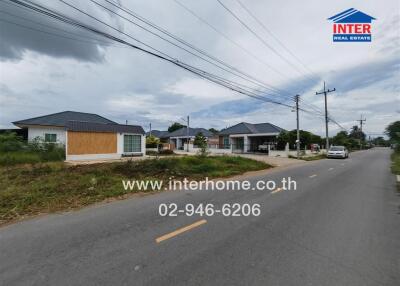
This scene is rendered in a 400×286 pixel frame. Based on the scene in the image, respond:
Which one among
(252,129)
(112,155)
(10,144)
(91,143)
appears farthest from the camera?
(252,129)

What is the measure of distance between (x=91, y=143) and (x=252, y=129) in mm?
26743

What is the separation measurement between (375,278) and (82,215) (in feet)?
19.2

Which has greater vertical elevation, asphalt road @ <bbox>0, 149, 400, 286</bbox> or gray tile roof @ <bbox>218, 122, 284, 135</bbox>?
gray tile roof @ <bbox>218, 122, 284, 135</bbox>

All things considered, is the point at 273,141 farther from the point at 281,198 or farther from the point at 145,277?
the point at 145,277

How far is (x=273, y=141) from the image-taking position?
39.7 m

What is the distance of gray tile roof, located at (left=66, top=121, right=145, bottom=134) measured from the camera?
20.9 metres

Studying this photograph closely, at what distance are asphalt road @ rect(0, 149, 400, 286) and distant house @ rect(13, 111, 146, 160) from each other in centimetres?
1659

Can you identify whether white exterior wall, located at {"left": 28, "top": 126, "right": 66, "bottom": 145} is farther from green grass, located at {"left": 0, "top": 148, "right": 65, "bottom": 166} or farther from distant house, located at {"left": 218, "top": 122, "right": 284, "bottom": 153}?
distant house, located at {"left": 218, "top": 122, "right": 284, "bottom": 153}

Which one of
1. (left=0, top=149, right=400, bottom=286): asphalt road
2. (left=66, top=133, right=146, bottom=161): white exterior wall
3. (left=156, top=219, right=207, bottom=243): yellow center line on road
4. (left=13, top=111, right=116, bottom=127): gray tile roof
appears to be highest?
(left=13, top=111, right=116, bottom=127): gray tile roof

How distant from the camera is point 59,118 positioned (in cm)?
3066

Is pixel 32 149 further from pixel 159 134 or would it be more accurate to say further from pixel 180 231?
pixel 159 134

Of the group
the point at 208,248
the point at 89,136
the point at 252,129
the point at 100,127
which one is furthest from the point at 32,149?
the point at 252,129

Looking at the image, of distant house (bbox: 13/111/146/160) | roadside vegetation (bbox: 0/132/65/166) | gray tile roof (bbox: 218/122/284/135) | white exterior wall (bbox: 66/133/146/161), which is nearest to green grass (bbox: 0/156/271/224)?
roadside vegetation (bbox: 0/132/65/166)

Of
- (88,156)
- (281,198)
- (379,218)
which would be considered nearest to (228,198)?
(281,198)
